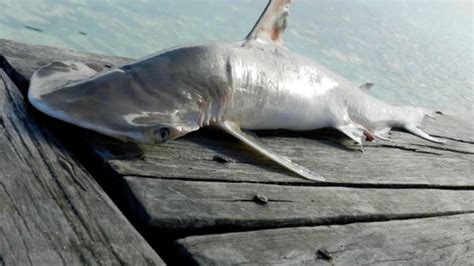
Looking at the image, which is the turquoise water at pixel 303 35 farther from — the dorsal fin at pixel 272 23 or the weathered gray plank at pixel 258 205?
the weathered gray plank at pixel 258 205

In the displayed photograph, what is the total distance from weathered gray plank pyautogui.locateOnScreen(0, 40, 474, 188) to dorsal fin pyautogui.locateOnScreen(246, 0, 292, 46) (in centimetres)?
40

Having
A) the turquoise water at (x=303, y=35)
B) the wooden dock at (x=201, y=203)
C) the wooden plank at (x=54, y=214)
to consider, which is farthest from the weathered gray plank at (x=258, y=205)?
the turquoise water at (x=303, y=35)

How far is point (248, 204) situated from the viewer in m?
1.53

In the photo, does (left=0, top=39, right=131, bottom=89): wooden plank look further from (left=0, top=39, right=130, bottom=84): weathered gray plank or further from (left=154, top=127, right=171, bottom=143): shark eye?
(left=154, top=127, right=171, bottom=143): shark eye

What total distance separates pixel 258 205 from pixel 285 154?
1.68 ft

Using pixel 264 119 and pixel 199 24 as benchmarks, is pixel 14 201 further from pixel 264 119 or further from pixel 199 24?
pixel 199 24

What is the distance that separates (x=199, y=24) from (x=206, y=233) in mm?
8358

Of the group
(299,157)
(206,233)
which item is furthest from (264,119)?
(206,233)

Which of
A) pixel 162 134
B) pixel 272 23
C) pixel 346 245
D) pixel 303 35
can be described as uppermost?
pixel 272 23

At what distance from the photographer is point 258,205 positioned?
5.03 feet

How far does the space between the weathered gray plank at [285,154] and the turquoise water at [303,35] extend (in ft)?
13.7

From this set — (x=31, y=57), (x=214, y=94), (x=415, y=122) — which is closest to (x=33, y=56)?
(x=31, y=57)

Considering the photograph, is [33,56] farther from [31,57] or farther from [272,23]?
[272,23]

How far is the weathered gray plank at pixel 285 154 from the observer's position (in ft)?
5.25
